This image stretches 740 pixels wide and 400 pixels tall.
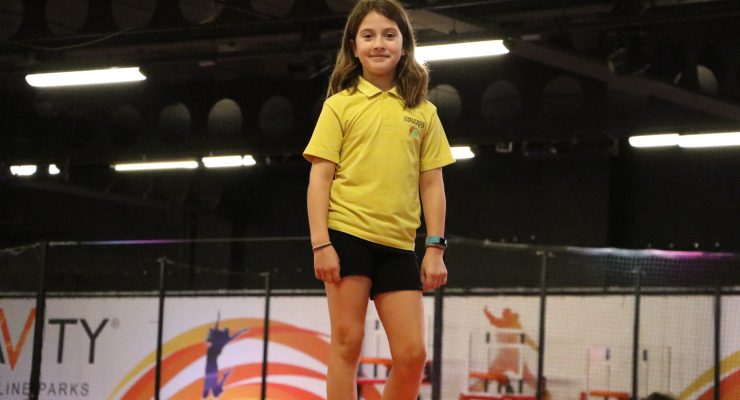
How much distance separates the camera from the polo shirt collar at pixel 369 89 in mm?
3117

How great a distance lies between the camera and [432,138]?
10.4ft

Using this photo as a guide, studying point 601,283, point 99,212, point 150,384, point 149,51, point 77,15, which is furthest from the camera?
point 99,212

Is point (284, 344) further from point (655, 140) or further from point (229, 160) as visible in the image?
point (655, 140)

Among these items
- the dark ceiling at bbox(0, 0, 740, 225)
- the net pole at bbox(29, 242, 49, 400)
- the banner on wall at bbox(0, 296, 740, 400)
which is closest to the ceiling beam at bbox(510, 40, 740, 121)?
the dark ceiling at bbox(0, 0, 740, 225)

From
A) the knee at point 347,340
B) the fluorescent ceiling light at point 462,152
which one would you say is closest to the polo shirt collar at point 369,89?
the knee at point 347,340

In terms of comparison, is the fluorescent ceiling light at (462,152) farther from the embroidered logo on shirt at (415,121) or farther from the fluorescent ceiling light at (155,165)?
the embroidered logo on shirt at (415,121)

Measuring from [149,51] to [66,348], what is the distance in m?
5.56

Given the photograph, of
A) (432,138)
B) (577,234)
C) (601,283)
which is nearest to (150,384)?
(601,283)

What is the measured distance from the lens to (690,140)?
13977 millimetres

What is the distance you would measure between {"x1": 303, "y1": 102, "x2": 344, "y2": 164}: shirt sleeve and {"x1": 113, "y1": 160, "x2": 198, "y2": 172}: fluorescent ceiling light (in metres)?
12.7

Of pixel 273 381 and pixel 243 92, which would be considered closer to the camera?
pixel 273 381

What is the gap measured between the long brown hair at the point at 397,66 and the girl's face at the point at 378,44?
0.08ft

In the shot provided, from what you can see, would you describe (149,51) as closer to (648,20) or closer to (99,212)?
(99,212)

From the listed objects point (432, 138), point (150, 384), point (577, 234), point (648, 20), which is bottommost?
point (150, 384)
